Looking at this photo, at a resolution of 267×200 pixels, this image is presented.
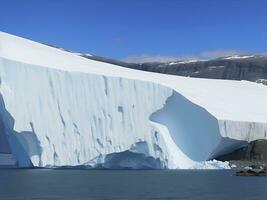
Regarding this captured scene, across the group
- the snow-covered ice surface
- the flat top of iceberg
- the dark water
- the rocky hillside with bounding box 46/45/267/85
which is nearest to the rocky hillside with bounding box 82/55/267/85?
the rocky hillside with bounding box 46/45/267/85

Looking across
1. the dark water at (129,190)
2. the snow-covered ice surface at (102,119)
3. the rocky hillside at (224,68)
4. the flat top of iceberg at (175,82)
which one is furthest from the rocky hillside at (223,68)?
the dark water at (129,190)

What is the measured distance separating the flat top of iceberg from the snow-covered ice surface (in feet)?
0.34

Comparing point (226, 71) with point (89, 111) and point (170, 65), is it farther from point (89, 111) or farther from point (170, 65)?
point (89, 111)

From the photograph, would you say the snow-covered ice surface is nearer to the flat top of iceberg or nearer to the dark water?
the flat top of iceberg

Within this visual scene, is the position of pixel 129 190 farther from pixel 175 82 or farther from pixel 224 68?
pixel 224 68

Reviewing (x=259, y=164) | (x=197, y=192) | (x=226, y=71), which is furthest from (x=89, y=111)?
(x=226, y=71)

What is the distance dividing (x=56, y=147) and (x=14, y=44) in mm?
6147

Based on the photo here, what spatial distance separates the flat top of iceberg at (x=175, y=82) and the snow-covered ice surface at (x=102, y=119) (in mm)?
102

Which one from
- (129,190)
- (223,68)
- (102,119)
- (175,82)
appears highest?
(223,68)

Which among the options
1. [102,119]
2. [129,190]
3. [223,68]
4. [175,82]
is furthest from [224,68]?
[129,190]

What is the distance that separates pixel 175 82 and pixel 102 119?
6311 millimetres

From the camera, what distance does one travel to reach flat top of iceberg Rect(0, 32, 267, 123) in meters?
28.6

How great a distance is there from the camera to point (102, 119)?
27.7 m

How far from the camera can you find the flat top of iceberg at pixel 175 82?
28.6 m
